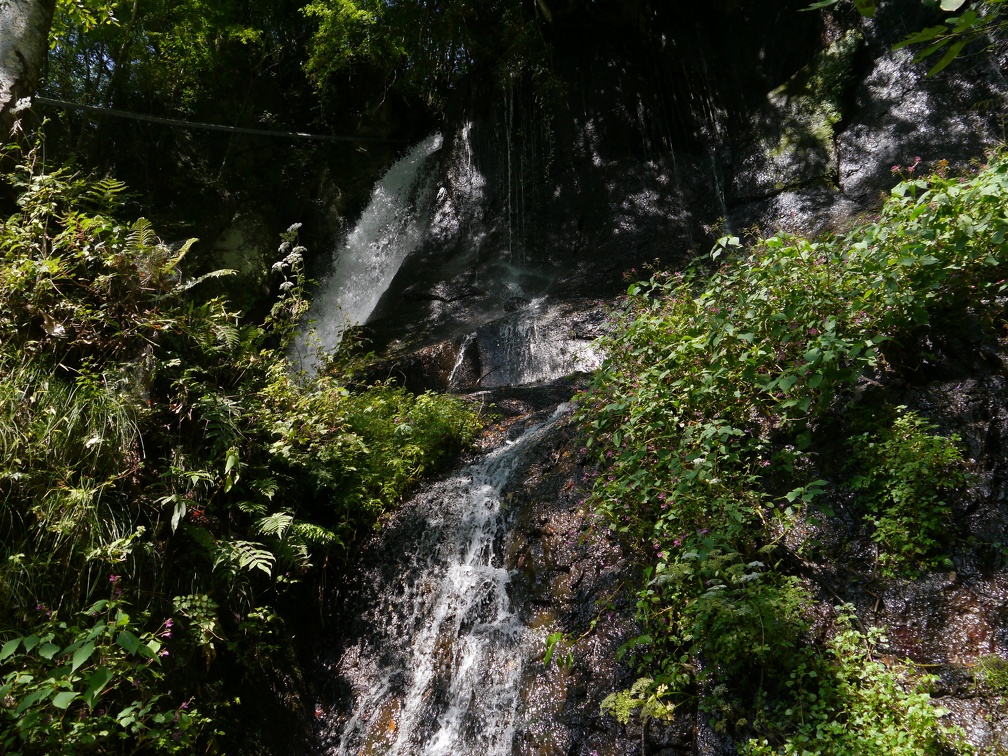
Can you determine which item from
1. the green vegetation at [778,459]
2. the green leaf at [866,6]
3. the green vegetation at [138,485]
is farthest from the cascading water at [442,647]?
the green leaf at [866,6]

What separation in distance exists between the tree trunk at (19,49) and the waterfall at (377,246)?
8222 millimetres

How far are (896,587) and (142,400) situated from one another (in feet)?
13.7

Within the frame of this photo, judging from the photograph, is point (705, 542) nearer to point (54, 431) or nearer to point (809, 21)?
point (54, 431)

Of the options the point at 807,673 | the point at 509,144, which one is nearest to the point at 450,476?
the point at 807,673

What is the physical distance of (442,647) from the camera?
3969mm

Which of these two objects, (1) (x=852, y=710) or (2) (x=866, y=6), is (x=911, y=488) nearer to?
(1) (x=852, y=710)

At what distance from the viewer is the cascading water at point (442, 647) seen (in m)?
3.54

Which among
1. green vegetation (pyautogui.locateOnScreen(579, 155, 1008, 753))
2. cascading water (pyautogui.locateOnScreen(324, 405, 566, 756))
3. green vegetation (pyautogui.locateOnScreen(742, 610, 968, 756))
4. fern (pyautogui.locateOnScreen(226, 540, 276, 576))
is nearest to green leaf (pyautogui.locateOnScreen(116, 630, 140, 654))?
fern (pyautogui.locateOnScreen(226, 540, 276, 576))

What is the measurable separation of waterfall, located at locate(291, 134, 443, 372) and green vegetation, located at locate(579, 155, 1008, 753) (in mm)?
9482

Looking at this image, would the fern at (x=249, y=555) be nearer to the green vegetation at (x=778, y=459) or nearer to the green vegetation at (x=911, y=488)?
the green vegetation at (x=778, y=459)

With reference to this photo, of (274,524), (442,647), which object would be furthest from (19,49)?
(442,647)

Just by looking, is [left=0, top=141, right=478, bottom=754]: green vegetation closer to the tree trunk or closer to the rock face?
the tree trunk

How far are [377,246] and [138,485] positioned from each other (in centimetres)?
1093

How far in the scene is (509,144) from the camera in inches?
509
